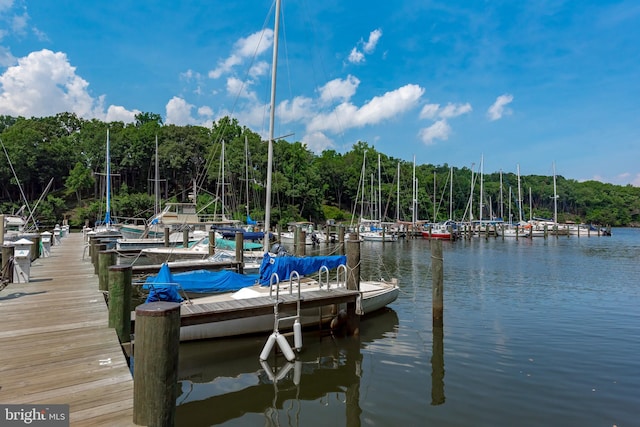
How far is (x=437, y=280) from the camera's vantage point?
40.7 ft

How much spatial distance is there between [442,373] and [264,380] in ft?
13.8

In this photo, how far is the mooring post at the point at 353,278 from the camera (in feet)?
39.2

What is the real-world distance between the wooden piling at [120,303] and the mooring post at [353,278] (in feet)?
20.7

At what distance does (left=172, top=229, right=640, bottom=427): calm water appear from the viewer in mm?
7336

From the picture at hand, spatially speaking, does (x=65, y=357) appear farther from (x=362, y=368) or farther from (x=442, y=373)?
(x=442, y=373)

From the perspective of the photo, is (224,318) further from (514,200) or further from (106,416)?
(514,200)

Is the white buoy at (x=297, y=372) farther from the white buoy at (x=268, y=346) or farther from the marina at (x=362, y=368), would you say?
the white buoy at (x=268, y=346)

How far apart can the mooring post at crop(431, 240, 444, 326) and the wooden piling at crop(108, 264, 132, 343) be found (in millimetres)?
8701

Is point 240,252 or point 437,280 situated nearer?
point 437,280

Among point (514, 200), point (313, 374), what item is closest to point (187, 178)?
point (313, 374)

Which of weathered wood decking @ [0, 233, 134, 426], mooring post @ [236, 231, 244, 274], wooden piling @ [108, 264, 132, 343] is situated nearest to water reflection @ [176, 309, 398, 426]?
wooden piling @ [108, 264, 132, 343]

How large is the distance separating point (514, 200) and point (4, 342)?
412 ft

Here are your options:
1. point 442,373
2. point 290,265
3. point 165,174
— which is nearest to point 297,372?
point 442,373

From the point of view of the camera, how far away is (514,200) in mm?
115312
